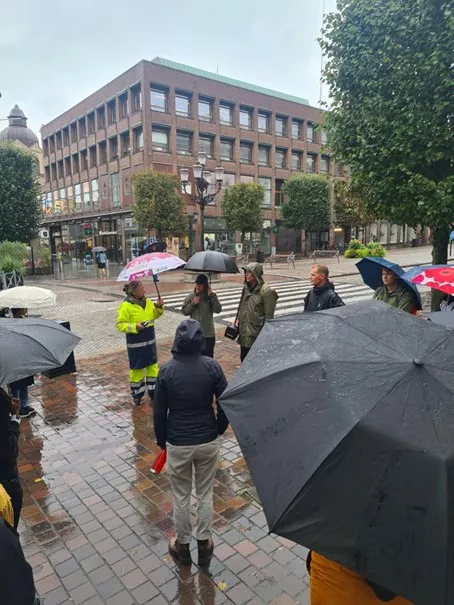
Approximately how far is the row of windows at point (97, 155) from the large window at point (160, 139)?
3.46 feet

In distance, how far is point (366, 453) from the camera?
1.52 meters

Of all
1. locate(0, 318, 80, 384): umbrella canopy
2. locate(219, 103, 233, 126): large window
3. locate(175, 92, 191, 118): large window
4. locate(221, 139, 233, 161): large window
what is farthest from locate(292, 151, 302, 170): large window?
locate(0, 318, 80, 384): umbrella canopy

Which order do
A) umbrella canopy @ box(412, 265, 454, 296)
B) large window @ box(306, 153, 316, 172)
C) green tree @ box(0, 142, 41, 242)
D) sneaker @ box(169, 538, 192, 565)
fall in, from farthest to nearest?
1. large window @ box(306, 153, 316, 172)
2. green tree @ box(0, 142, 41, 242)
3. umbrella canopy @ box(412, 265, 454, 296)
4. sneaker @ box(169, 538, 192, 565)

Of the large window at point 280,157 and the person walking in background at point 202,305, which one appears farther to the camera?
the large window at point 280,157

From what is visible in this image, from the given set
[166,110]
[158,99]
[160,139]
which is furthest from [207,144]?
[158,99]

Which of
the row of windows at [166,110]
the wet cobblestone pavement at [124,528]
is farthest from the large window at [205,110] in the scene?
the wet cobblestone pavement at [124,528]

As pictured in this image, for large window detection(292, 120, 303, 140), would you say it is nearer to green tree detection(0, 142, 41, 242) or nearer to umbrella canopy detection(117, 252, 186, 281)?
green tree detection(0, 142, 41, 242)

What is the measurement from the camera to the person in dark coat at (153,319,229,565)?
3002 mm

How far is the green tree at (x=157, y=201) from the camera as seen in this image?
27562 mm

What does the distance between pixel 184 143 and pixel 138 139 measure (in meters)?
3.79

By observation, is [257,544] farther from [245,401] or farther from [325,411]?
[325,411]

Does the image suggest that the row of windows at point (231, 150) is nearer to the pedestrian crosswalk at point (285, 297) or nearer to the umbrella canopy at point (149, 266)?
the pedestrian crosswalk at point (285, 297)

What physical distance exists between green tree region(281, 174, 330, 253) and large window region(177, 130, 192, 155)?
29.9 ft

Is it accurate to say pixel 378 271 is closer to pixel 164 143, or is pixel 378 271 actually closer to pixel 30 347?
pixel 30 347
